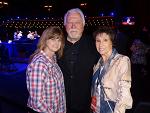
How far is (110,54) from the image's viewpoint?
284 cm

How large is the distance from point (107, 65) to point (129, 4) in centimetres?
2134

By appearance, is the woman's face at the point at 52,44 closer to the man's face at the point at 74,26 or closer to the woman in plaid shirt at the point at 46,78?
the woman in plaid shirt at the point at 46,78

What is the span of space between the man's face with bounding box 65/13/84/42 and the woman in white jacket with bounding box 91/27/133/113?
55cm

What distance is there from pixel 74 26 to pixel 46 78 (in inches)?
33.0

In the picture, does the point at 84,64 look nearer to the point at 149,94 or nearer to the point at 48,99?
the point at 48,99

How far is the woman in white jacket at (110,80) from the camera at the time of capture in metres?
2.64

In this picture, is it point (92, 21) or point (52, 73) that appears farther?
point (92, 21)

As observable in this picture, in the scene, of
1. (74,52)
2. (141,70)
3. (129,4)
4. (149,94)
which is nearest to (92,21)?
(129,4)

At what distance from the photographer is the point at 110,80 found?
271cm

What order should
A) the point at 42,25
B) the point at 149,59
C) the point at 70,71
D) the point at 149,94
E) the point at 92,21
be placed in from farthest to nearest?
the point at 92,21 < the point at 42,25 < the point at 149,59 < the point at 149,94 < the point at 70,71

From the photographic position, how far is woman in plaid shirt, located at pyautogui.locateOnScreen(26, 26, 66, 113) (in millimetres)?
2828

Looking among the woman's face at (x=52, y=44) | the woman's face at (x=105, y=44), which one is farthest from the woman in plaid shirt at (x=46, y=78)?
the woman's face at (x=105, y=44)

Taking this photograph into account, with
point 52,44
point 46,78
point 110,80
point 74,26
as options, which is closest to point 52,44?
point 52,44

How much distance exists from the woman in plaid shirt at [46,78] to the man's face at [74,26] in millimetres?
340
